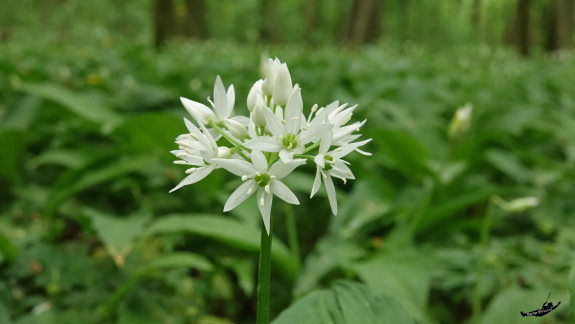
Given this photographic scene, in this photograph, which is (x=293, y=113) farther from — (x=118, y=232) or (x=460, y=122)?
(x=460, y=122)

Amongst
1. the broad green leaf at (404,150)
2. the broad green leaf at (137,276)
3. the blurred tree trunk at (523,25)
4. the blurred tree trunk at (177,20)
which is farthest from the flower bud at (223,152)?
the blurred tree trunk at (523,25)

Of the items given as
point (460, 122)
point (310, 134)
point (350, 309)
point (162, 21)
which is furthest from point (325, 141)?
point (162, 21)

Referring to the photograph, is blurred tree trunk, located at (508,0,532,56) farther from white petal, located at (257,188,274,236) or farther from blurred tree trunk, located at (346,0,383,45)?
white petal, located at (257,188,274,236)

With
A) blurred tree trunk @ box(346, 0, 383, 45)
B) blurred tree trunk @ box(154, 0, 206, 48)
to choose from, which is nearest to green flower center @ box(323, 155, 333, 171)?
blurred tree trunk @ box(154, 0, 206, 48)

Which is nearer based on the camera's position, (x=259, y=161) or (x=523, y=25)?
(x=259, y=161)

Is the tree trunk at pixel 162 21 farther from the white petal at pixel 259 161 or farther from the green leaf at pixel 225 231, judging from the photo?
the white petal at pixel 259 161

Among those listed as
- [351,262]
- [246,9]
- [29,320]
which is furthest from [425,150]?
[246,9]

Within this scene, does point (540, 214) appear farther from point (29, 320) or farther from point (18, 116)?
point (18, 116)
